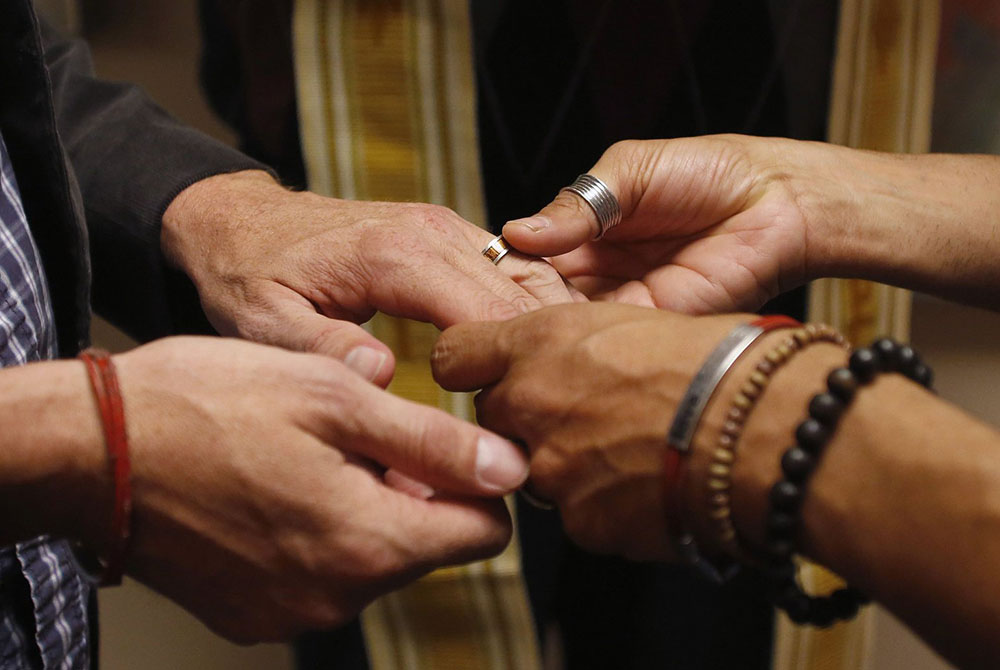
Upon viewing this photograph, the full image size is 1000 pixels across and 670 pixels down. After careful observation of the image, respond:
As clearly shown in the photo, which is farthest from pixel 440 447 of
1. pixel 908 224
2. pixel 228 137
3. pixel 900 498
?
pixel 228 137

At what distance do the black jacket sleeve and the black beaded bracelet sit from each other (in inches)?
23.0

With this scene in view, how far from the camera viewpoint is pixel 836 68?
3.29ft

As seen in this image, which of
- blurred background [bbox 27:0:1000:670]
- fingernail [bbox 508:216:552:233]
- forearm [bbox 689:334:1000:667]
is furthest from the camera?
blurred background [bbox 27:0:1000:670]

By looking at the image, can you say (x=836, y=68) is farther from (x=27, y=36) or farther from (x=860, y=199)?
(x=27, y=36)

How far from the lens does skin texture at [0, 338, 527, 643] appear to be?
1.43 feet

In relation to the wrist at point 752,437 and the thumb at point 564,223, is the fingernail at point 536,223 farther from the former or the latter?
the wrist at point 752,437

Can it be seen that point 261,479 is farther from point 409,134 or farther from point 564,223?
point 409,134

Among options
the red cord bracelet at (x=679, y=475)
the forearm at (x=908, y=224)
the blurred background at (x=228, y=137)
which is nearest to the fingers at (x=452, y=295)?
the red cord bracelet at (x=679, y=475)

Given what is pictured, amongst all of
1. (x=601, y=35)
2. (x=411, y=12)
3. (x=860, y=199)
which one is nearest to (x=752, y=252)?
(x=860, y=199)

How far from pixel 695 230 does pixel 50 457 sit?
2.00 feet

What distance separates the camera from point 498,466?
52 centimetres

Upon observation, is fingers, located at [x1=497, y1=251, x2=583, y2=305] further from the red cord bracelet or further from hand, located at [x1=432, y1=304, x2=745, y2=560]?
the red cord bracelet

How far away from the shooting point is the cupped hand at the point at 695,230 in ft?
2.54

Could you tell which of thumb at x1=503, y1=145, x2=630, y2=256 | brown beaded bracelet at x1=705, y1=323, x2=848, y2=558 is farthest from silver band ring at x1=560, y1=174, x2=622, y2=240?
brown beaded bracelet at x1=705, y1=323, x2=848, y2=558
